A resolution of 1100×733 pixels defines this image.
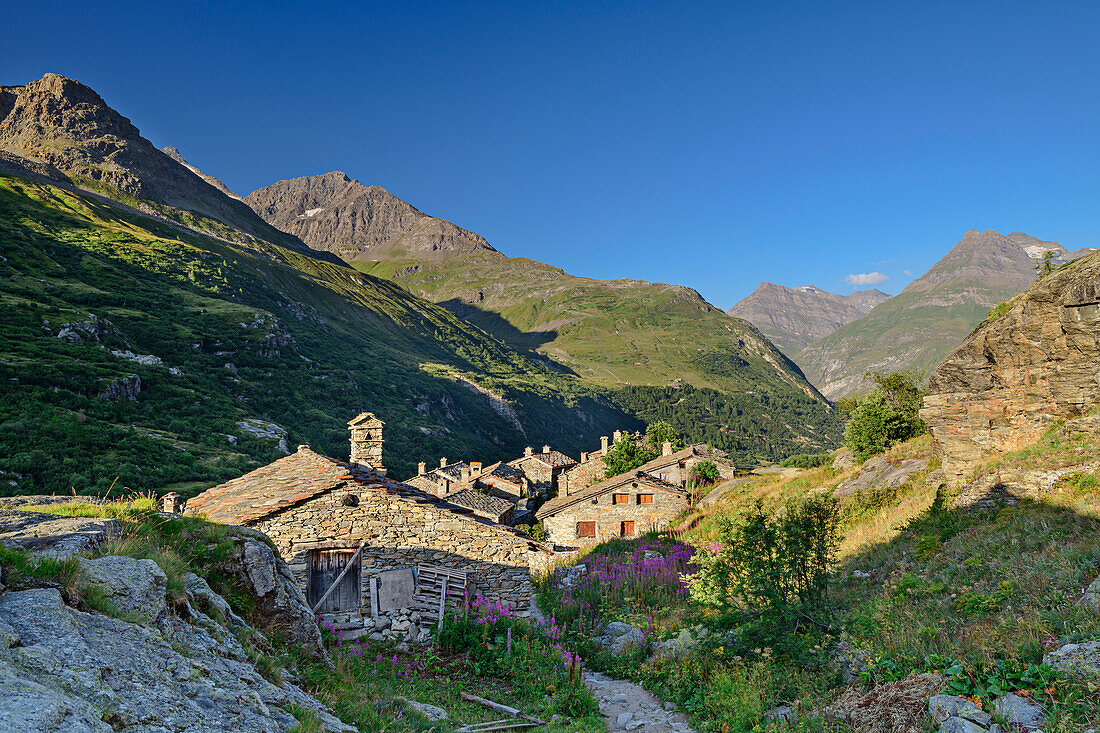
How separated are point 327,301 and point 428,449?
356ft

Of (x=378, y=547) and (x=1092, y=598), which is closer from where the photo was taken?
(x=1092, y=598)

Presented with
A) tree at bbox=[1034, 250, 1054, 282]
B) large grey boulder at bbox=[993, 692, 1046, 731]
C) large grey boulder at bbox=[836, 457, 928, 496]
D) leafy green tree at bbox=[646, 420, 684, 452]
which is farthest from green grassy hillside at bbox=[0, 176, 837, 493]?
tree at bbox=[1034, 250, 1054, 282]

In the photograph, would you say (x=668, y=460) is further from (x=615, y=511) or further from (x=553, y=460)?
(x=553, y=460)

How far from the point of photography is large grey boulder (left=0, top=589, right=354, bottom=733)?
10.6 ft

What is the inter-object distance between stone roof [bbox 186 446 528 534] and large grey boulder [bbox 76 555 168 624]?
7.62 m

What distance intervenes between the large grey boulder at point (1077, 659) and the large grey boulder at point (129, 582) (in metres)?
10.7

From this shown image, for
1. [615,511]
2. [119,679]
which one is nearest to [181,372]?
[615,511]

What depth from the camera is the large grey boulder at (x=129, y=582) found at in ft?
15.6

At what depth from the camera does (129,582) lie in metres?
5.04

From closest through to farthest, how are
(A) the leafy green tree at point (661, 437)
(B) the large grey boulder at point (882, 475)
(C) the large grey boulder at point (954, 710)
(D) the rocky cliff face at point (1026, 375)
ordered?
(C) the large grey boulder at point (954, 710), (D) the rocky cliff face at point (1026, 375), (B) the large grey boulder at point (882, 475), (A) the leafy green tree at point (661, 437)

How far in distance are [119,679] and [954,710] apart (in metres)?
9.18

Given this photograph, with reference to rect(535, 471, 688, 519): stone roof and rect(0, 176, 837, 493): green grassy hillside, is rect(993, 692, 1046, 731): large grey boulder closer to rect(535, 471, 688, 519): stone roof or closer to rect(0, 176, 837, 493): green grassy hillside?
rect(535, 471, 688, 519): stone roof

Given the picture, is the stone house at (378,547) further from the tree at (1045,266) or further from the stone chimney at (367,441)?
the tree at (1045,266)

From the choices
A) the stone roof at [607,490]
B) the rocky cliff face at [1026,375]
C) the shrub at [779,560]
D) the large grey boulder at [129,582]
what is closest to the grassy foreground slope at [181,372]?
the stone roof at [607,490]
